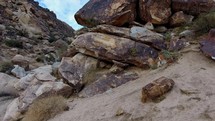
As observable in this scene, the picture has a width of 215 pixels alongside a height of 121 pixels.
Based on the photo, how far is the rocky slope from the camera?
22.1 ft

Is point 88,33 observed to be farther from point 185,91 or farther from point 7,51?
point 7,51

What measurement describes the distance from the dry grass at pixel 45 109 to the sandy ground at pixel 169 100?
0.75 feet

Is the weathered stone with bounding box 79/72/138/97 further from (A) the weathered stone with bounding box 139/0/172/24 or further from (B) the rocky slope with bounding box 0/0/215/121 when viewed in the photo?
(A) the weathered stone with bounding box 139/0/172/24

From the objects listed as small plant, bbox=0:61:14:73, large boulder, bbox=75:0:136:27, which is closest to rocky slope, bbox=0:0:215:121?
large boulder, bbox=75:0:136:27

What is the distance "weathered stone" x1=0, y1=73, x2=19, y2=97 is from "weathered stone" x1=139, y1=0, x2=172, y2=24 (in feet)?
15.0

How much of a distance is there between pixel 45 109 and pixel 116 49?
8.10 feet

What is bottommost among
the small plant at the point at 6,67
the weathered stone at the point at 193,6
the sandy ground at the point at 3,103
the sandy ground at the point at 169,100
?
the sandy ground at the point at 169,100

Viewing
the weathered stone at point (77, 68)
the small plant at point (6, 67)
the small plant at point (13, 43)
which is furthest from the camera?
the small plant at point (13, 43)

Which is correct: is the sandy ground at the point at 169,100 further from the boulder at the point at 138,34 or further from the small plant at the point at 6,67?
the small plant at the point at 6,67

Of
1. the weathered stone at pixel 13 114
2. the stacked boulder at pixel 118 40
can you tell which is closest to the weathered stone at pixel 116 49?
the stacked boulder at pixel 118 40

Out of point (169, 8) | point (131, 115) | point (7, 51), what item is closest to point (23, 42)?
point (7, 51)

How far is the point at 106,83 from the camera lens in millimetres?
8719

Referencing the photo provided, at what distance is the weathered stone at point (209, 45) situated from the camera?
8.08 metres

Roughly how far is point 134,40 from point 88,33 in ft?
4.57
